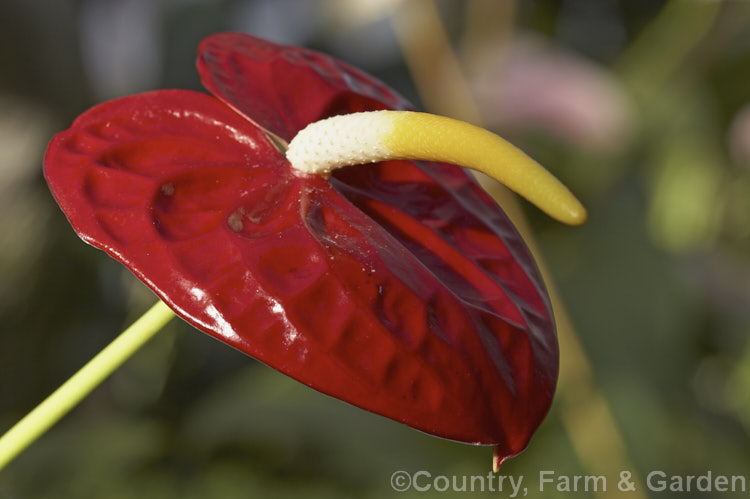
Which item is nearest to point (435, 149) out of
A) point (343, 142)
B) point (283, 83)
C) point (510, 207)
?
point (343, 142)

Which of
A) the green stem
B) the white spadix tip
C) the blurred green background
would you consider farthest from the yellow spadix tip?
the blurred green background

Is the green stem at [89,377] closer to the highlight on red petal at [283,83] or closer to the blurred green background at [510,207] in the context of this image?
the highlight on red petal at [283,83]

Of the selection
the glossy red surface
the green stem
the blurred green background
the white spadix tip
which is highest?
the white spadix tip

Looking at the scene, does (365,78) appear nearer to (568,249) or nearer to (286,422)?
(286,422)

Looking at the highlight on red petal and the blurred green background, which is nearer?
the highlight on red petal

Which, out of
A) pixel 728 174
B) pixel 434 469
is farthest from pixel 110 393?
pixel 728 174

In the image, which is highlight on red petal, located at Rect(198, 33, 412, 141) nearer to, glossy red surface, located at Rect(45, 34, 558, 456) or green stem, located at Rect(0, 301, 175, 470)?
glossy red surface, located at Rect(45, 34, 558, 456)
